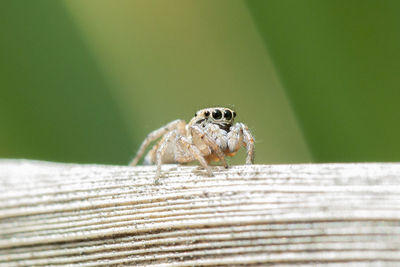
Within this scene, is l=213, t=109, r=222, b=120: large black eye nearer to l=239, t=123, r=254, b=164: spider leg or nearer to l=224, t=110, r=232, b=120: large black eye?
l=224, t=110, r=232, b=120: large black eye

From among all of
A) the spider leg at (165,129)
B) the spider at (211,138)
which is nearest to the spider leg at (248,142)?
the spider at (211,138)

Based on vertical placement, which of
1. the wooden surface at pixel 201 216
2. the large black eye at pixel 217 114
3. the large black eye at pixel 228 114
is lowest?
the wooden surface at pixel 201 216

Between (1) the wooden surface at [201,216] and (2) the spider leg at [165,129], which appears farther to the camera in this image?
(2) the spider leg at [165,129]

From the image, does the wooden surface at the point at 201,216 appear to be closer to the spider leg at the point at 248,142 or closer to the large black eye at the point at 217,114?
the spider leg at the point at 248,142

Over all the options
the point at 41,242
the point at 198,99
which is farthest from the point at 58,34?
the point at 41,242

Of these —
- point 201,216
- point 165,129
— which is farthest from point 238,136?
point 201,216

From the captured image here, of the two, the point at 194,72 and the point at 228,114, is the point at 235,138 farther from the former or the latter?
the point at 194,72
